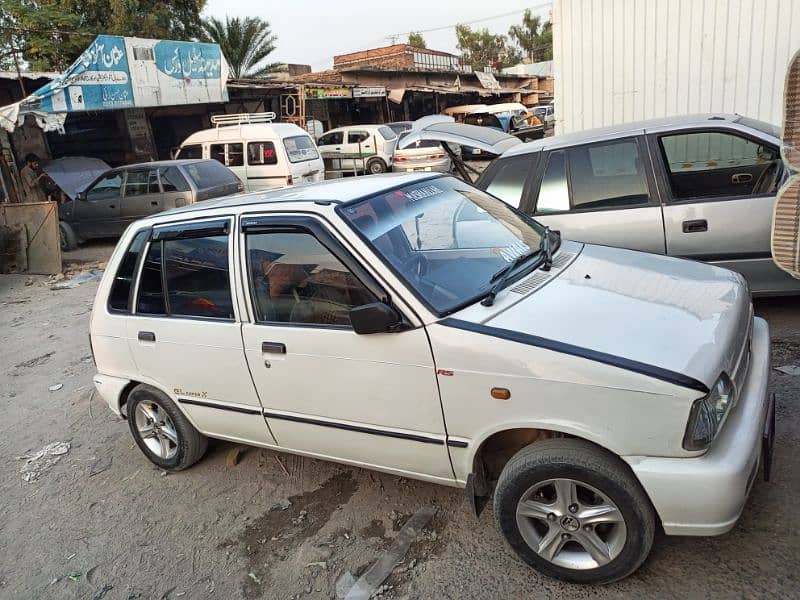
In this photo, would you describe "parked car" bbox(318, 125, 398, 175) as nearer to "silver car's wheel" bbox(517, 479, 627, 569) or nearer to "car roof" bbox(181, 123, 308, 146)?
"car roof" bbox(181, 123, 308, 146)

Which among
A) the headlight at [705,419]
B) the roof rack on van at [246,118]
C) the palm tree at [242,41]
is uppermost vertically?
the palm tree at [242,41]

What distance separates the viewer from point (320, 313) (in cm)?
299

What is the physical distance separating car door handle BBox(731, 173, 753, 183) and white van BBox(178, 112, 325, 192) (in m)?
8.85

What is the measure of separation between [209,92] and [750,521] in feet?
53.4

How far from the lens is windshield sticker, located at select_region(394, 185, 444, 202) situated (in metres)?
3.36

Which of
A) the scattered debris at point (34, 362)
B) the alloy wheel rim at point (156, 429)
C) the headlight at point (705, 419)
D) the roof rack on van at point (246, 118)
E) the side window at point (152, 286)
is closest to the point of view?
the headlight at point (705, 419)

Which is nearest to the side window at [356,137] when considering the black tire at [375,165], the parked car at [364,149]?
the parked car at [364,149]

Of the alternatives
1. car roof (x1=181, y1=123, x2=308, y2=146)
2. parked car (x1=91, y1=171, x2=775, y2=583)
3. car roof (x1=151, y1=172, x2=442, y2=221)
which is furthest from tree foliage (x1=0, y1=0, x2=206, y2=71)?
parked car (x1=91, y1=171, x2=775, y2=583)

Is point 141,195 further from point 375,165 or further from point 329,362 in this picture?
point 329,362

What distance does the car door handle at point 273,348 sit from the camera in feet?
9.99

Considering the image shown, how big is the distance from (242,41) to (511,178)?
949 inches

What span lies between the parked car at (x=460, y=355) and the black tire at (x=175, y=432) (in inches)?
0.5

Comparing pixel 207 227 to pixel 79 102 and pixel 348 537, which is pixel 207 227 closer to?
pixel 348 537

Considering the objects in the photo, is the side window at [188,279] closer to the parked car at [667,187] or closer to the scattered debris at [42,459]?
the scattered debris at [42,459]
